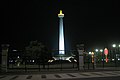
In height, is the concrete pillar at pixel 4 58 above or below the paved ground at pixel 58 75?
above

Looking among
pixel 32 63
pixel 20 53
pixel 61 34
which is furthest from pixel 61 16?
pixel 20 53

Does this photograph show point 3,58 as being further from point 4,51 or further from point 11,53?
point 11,53

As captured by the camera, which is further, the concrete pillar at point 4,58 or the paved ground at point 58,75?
the concrete pillar at point 4,58

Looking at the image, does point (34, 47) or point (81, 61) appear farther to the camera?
point (34, 47)

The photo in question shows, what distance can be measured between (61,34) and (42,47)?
20.0 meters

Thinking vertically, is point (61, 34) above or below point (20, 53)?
above

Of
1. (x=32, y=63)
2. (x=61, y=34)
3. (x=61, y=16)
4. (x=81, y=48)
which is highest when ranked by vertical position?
(x=61, y=16)

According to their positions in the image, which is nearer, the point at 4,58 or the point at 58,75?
the point at 58,75

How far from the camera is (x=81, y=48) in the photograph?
26953mm

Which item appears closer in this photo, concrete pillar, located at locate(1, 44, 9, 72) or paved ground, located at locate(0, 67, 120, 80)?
paved ground, located at locate(0, 67, 120, 80)

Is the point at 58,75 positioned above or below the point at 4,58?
below

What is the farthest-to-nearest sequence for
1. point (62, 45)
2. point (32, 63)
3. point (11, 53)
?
point (62, 45) → point (32, 63) → point (11, 53)

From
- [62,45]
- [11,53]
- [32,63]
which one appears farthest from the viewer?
[62,45]

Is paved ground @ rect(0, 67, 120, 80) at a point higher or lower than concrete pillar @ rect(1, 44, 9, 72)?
lower
